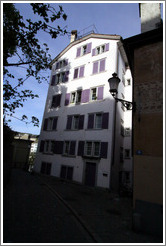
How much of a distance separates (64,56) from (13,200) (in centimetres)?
2152

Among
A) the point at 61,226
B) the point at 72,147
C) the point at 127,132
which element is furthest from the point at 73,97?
the point at 61,226

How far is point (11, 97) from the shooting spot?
993cm

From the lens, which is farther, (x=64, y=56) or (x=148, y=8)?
(x=64, y=56)

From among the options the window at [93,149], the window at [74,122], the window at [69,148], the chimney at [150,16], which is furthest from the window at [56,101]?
the chimney at [150,16]

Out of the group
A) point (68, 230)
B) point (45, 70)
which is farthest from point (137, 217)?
point (45, 70)

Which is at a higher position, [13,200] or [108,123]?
[108,123]

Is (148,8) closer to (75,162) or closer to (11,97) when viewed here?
(11,97)

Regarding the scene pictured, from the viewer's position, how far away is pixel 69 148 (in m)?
17.7

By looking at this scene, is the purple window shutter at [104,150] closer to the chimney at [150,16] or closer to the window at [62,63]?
the chimney at [150,16]

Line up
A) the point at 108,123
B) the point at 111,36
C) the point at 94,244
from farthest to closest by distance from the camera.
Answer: the point at 111,36 → the point at 108,123 → the point at 94,244

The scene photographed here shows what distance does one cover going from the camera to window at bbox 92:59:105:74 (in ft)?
59.3

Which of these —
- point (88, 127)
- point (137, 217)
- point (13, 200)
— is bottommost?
point (13, 200)

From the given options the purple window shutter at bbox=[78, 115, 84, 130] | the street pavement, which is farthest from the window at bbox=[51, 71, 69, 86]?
the street pavement

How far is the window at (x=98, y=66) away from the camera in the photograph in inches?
712
